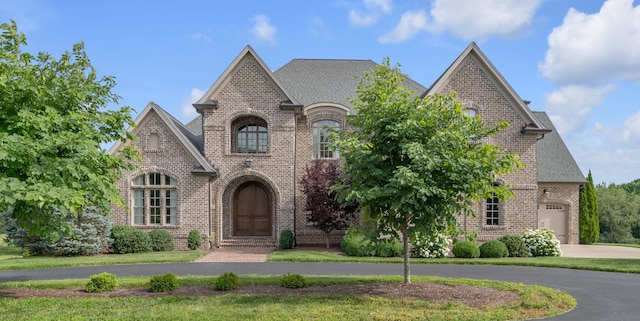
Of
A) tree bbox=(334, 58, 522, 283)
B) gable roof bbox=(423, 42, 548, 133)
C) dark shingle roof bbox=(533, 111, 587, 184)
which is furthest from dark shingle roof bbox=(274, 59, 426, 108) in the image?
tree bbox=(334, 58, 522, 283)

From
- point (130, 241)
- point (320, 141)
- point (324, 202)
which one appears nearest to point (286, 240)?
point (324, 202)

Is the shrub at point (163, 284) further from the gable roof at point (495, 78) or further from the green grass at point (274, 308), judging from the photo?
the gable roof at point (495, 78)

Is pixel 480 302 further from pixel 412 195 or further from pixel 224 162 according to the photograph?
pixel 224 162

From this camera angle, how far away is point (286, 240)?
20938 mm

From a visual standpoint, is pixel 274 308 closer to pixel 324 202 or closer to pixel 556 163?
pixel 324 202

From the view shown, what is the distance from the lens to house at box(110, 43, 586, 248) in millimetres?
21016

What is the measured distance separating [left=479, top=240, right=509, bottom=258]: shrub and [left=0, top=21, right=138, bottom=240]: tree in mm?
14102

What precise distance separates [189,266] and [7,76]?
29.7 ft

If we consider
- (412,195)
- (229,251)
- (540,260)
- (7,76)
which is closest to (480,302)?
(412,195)

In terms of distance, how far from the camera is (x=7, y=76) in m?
9.00

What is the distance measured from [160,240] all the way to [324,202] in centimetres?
749

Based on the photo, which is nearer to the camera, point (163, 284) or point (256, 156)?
point (163, 284)

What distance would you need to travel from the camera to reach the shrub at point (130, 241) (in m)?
19.9

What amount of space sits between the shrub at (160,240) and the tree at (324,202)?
6.39m
